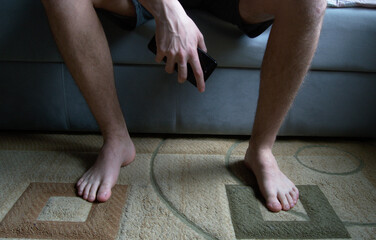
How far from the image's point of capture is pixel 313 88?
90 centimetres

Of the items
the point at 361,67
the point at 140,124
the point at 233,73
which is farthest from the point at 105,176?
the point at 361,67

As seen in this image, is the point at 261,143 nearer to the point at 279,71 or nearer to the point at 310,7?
the point at 279,71

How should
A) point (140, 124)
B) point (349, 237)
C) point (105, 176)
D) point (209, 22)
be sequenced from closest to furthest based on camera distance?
point (349, 237)
point (105, 176)
point (209, 22)
point (140, 124)

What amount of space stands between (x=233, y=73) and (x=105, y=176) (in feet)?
1.55

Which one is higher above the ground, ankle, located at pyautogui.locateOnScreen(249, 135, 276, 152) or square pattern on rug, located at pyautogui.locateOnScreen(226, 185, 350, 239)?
ankle, located at pyautogui.locateOnScreen(249, 135, 276, 152)

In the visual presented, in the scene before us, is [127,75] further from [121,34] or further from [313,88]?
[313,88]

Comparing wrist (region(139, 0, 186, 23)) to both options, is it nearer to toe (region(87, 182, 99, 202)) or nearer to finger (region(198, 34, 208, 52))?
finger (region(198, 34, 208, 52))

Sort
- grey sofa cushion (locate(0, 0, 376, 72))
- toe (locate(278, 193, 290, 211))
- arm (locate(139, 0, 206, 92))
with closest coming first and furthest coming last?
1. arm (locate(139, 0, 206, 92))
2. toe (locate(278, 193, 290, 211))
3. grey sofa cushion (locate(0, 0, 376, 72))

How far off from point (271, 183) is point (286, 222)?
10 cm

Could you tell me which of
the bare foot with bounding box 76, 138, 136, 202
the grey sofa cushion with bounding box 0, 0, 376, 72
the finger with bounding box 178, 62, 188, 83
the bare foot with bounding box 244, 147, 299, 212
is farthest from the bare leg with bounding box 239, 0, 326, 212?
the bare foot with bounding box 76, 138, 136, 202

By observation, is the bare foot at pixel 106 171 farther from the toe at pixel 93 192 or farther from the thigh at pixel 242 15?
the thigh at pixel 242 15

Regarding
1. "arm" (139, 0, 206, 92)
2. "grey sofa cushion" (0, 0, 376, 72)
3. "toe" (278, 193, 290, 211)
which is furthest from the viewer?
"grey sofa cushion" (0, 0, 376, 72)

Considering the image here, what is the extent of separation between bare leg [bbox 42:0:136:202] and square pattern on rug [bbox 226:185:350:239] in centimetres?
31

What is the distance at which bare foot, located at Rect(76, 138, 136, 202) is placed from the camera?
70cm
